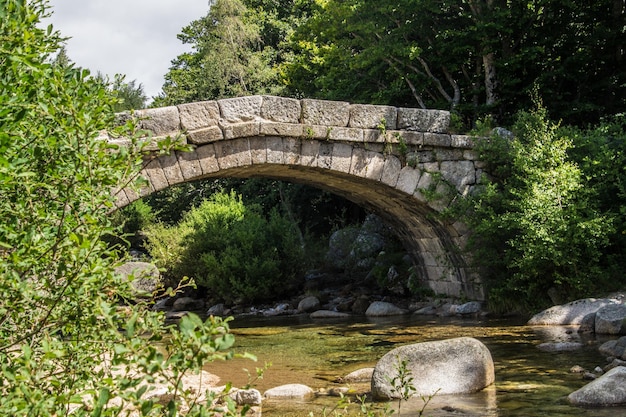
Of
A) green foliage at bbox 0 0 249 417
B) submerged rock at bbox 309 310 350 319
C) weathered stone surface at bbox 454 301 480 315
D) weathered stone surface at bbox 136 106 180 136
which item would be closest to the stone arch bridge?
weathered stone surface at bbox 136 106 180 136

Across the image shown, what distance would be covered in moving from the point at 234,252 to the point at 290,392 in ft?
26.9

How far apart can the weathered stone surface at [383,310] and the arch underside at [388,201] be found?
2.53 feet

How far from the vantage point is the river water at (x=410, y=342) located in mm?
5270

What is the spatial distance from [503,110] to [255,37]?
12.4 m

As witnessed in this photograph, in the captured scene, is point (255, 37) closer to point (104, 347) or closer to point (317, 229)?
point (317, 229)

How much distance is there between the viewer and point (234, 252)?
45.8 ft

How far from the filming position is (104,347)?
7.52 ft

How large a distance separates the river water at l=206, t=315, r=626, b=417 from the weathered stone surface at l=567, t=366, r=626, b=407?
0.34ft

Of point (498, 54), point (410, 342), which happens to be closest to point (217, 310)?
point (410, 342)

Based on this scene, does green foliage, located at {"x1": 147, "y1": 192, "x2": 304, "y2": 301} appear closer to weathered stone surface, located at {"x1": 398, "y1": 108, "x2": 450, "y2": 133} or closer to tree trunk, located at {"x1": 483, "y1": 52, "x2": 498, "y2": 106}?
tree trunk, located at {"x1": 483, "y1": 52, "x2": 498, "y2": 106}

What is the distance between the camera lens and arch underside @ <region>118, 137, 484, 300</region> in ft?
28.8

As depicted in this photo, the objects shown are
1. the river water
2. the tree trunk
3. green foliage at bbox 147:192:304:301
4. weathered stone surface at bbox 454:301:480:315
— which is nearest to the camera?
the river water

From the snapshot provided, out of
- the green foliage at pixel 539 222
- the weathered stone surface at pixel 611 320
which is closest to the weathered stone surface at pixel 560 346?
the weathered stone surface at pixel 611 320

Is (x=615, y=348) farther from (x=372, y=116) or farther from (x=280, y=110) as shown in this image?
(x=280, y=110)
